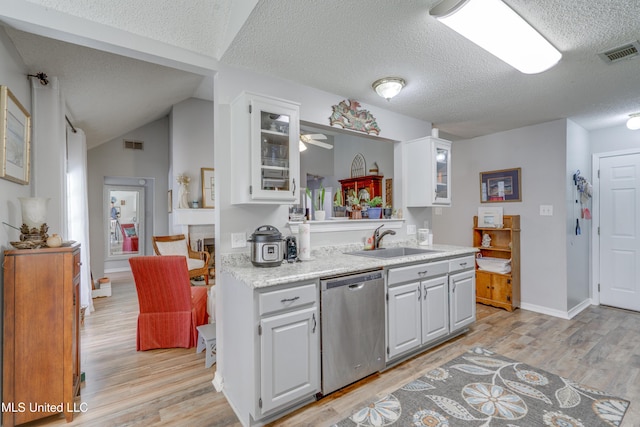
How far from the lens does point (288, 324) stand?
6.05ft

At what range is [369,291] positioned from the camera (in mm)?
2242

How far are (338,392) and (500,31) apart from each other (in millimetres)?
2617

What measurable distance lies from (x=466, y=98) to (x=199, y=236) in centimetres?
481

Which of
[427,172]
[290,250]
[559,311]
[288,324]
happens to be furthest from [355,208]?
[559,311]

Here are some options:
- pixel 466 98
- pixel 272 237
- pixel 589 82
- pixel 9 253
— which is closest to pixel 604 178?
pixel 589 82

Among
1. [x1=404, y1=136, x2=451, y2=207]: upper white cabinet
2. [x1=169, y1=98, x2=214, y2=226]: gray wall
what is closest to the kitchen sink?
[x1=404, y1=136, x2=451, y2=207]: upper white cabinet

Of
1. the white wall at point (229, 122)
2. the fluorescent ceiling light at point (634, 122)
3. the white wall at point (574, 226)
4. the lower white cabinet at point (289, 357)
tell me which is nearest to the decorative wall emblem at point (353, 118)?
the white wall at point (229, 122)

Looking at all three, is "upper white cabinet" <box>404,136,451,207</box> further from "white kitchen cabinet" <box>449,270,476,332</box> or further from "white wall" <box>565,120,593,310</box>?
"white wall" <box>565,120,593,310</box>

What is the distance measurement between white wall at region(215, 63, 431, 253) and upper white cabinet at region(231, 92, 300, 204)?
7 cm

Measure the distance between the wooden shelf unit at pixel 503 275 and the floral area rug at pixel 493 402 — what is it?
5.38 feet

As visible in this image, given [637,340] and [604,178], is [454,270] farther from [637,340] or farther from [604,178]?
[604,178]

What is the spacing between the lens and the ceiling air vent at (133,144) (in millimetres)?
6278

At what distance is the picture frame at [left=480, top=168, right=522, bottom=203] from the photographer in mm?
4125

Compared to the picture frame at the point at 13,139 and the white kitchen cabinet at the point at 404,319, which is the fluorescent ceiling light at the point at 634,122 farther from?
the picture frame at the point at 13,139
